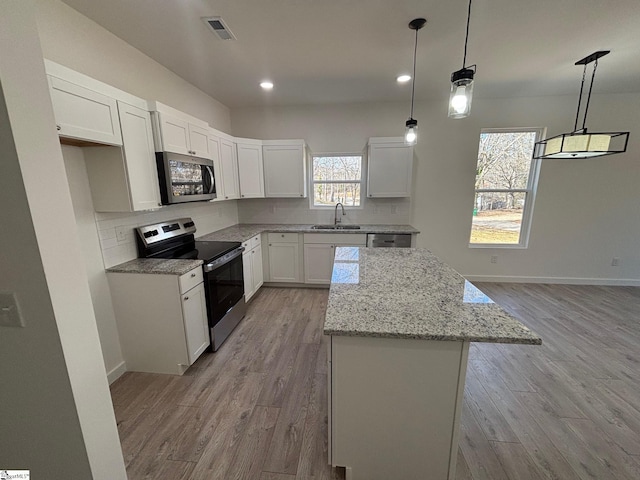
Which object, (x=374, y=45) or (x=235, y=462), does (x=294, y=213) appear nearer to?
(x=374, y=45)

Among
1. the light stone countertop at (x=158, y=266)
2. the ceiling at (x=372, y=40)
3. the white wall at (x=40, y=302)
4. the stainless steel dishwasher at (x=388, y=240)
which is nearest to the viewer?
the white wall at (x=40, y=302)

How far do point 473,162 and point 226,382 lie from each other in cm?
429

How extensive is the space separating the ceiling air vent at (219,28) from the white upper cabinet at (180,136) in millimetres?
783

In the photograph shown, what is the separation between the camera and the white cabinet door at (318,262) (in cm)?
376

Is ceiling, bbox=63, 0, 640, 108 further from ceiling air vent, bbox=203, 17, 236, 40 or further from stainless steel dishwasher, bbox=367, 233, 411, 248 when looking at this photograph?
stainless steel dishwasher, bbox=367, 233, 411, 248

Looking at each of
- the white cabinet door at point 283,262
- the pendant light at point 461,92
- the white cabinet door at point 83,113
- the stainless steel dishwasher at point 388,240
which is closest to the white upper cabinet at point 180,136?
the white cabinet door at point 83,113

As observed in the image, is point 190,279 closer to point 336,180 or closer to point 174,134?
point 174,134

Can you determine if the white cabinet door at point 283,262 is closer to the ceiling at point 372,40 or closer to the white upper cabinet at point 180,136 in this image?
the white upper cabinet at point 180,136

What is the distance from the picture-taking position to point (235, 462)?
147 centimetres

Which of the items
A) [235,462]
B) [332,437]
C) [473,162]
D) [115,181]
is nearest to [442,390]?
[332,437]

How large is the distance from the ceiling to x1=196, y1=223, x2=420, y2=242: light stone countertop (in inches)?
72.4

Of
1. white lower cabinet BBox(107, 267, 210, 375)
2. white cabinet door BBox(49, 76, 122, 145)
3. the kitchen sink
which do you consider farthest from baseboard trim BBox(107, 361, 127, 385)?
the kitchen sink

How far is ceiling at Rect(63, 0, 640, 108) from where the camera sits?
1787 mm

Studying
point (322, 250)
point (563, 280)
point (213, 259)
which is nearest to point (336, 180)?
point (322, 250)
